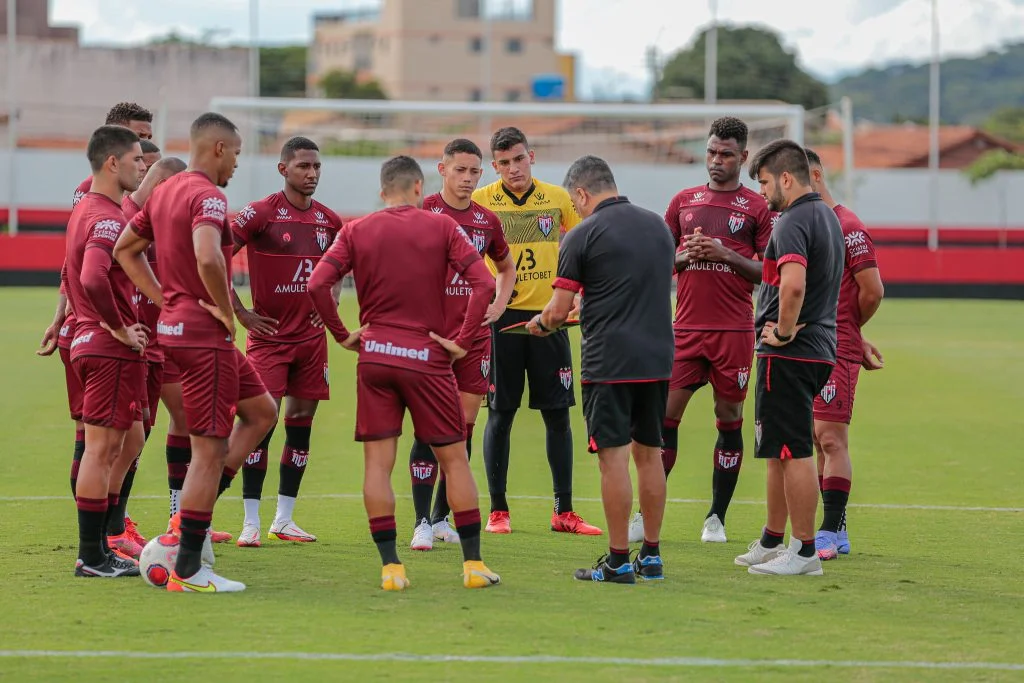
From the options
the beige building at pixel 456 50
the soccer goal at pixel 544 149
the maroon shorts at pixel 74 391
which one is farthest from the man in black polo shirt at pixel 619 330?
the beige building at pixel 456 50

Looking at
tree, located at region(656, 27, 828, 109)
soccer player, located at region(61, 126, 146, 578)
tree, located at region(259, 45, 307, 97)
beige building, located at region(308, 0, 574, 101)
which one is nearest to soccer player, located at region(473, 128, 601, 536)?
soccer player, located at region(61, 126, 146, 578)

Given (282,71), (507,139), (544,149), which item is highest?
(282,71)

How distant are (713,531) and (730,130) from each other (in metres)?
2.57

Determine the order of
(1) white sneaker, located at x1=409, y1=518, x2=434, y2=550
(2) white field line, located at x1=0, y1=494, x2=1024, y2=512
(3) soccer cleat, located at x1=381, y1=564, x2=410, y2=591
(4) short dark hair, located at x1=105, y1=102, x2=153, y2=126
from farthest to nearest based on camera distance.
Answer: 1. (2) white field line, located at x1=0, y1=494, x2=1024, y2=512
2. (4) short dark hair, located at x1=105, y1=102, x2=153, y2=126
3. (1) white sneaker, located at x1=409, y1=518, x2=434, y2=550
4. (3) soccer cleat, located at x1=381, y1=564, x2=410, y2=591

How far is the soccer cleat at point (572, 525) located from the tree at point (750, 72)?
71.4m

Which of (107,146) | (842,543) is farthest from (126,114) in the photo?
(842,543)

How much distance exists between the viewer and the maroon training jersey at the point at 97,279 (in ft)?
24.3

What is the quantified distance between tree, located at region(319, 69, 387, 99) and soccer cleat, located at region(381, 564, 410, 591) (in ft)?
272

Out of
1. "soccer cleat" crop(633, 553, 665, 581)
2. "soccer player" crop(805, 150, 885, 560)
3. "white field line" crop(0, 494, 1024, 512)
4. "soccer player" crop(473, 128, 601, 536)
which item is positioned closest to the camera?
"soccer cleat" crop(633, 553, 665, 581)

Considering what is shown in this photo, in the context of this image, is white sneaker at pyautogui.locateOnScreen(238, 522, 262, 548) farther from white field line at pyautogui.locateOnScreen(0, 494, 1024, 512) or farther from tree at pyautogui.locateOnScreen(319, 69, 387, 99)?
tree at pyautogui.locateOnScreen(319, 69, 387, 99)

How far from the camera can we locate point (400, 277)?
7379 millimetres

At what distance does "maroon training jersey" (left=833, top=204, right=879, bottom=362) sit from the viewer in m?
8.44

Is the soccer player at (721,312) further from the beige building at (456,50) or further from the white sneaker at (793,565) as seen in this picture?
the beige building at (456,50)

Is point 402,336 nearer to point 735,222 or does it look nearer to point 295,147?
point 295,147
